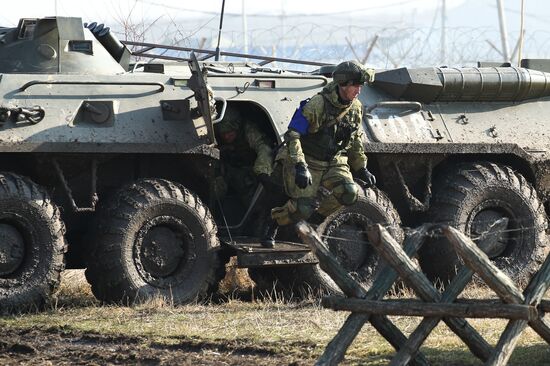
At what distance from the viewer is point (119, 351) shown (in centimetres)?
1158

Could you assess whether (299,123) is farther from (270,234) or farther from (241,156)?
(241,156)

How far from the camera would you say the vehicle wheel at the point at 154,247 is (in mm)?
14039

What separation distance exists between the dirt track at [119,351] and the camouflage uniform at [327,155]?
281 cm

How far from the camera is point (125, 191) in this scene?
1415 centimetres

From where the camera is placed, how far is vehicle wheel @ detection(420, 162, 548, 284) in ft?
51.6

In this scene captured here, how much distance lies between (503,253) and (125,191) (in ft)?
13.7

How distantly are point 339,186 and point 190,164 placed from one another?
1.43 metres

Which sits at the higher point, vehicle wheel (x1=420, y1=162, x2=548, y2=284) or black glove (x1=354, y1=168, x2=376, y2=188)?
black glove (x1=354, y1=168, x2=376, y2=188)

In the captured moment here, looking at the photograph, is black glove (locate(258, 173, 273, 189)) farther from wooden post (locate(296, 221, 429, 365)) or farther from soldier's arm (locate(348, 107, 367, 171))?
wooden post (locate(296, 221, 429, 365))

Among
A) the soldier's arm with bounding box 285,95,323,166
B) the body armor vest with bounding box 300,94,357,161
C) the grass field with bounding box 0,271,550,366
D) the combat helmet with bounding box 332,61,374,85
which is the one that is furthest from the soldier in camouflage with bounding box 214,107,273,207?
the grass field with bounding box 0,271,550,366

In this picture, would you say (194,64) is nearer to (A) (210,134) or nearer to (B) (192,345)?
(A) (210,134)

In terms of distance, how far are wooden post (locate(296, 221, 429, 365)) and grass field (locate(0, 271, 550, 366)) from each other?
642mm

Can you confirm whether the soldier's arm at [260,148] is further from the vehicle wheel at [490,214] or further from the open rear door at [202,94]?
the vehicle wheel at [490,214]

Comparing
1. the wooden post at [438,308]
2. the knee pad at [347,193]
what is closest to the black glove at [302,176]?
the knee pad at [347,193]
